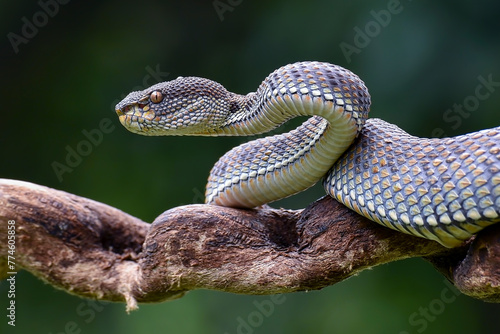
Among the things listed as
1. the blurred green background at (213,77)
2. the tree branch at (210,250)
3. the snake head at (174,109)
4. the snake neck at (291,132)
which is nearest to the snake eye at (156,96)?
the snake head at (174,109)

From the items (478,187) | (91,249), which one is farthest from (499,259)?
(91,249)

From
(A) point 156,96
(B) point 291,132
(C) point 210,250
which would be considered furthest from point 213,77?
(C) point 210,250

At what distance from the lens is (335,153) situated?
2607mm

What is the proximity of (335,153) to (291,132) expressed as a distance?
1.17ft

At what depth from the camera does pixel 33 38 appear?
6551 mm

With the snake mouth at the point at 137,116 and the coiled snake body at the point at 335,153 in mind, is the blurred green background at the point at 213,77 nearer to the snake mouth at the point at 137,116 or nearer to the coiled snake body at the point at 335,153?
the coiled snake body at the point at 335,153

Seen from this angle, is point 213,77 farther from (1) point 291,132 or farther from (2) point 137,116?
(1) point 291,132

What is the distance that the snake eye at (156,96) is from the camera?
10.0ft

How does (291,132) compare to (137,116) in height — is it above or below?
below

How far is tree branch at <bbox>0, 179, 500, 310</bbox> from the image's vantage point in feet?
8.51

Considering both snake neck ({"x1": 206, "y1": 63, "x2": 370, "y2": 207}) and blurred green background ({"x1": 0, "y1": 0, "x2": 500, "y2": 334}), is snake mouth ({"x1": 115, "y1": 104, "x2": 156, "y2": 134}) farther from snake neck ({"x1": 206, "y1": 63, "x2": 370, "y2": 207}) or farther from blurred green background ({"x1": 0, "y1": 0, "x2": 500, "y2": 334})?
blurred green background ({"x1": 0, "y1": 0, "x2": 500, "y2": 334})

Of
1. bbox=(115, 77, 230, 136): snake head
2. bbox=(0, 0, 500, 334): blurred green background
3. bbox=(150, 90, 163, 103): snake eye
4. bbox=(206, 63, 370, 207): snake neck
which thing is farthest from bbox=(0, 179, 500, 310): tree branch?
bbox=(0, 0, 500, 334): blurred green background

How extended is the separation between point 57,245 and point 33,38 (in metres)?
4.44

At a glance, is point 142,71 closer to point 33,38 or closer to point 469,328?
point 33,38
